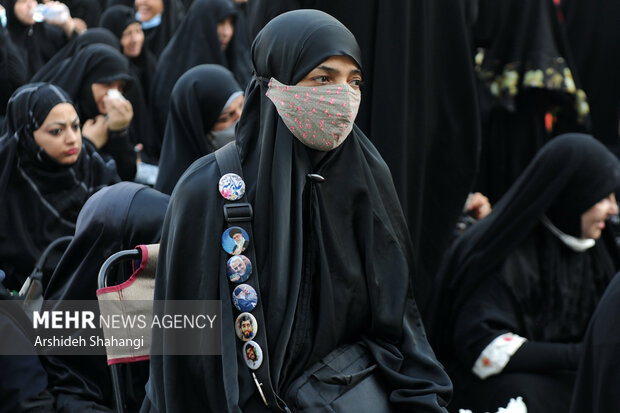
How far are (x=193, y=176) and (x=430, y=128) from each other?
77.1 inches

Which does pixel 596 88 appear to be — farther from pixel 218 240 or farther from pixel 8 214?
pixel 218 240

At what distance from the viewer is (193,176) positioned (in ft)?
8.09

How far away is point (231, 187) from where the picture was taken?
95.3 inches

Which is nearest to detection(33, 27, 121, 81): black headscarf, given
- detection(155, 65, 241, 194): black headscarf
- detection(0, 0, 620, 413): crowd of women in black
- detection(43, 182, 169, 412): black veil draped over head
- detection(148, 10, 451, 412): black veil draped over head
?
detection(0, 0, 620, 413): crowd of women in black

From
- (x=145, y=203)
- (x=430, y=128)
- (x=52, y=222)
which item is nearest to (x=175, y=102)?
(x=52, y=222)

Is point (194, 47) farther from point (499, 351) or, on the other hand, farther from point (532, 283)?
point (499, 351)

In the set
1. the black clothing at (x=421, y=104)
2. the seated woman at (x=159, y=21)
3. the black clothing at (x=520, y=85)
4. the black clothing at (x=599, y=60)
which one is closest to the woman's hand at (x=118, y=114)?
the black clothing at (x=421, y=104)

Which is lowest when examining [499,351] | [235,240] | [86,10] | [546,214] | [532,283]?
[499,351]

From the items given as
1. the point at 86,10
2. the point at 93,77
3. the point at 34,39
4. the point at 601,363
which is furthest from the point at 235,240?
the point at 86,10

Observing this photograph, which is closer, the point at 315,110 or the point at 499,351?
the point at 315,110

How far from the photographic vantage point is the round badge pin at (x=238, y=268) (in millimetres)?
2391

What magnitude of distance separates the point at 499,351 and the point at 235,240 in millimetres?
1915

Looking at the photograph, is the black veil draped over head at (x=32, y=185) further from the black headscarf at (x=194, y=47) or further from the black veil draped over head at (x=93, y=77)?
the black headscarf at (x=194, y=47)

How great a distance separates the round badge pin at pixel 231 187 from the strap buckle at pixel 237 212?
2cm
